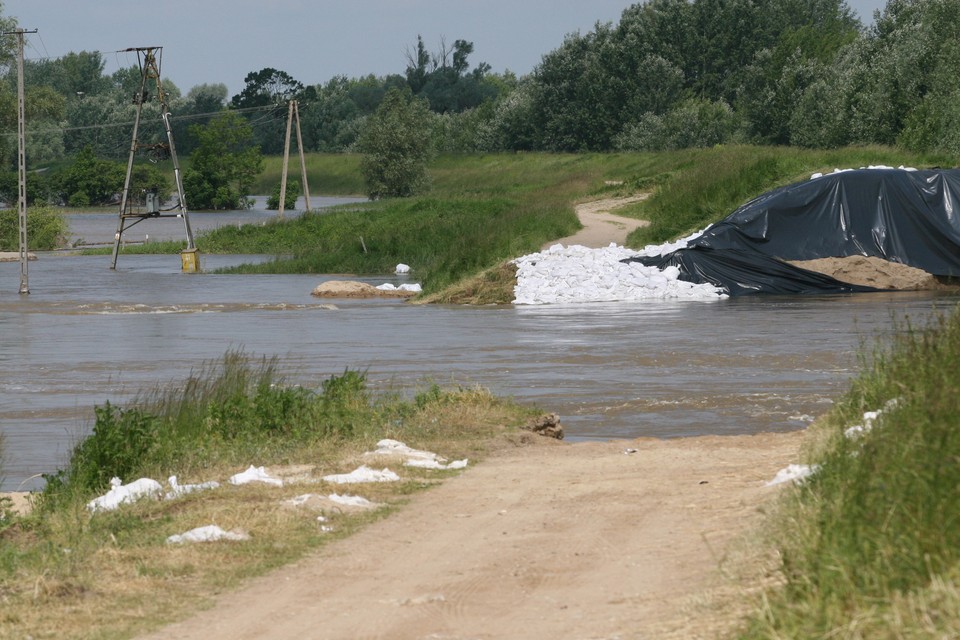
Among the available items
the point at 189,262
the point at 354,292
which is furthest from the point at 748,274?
the point at 189,262

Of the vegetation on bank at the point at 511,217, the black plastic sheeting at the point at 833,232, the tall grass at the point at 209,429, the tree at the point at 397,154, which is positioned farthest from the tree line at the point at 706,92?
the tall grass at the point at 209,429

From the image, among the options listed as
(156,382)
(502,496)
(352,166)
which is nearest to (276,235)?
(156,382)

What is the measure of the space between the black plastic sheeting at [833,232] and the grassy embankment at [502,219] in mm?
5120

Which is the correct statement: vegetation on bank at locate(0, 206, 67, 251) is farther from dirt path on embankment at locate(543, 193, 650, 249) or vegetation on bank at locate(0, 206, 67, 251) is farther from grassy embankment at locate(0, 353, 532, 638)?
grassy embankment at locate(0, 353, 532, 638)

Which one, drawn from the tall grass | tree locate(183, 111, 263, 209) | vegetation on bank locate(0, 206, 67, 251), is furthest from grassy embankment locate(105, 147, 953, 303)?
tree locate(183, 111, 263, 209)

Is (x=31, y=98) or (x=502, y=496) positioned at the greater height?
(x=31, y=98)

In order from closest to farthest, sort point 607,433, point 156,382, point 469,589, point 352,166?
point 469,589 < point 607,433 < point 156,382 < point 352,166

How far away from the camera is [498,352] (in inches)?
843

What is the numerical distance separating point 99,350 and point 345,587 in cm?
1804

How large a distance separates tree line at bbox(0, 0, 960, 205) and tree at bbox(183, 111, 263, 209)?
309mm

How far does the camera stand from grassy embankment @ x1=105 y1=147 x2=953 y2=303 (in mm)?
36062

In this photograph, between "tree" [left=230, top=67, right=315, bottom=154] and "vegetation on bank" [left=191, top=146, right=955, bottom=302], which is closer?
"vegetation on bank" [left=191, top=146, right=955, bottom=302]

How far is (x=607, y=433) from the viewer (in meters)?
13.8

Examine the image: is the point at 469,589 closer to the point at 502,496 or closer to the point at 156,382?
the point at 502,496
